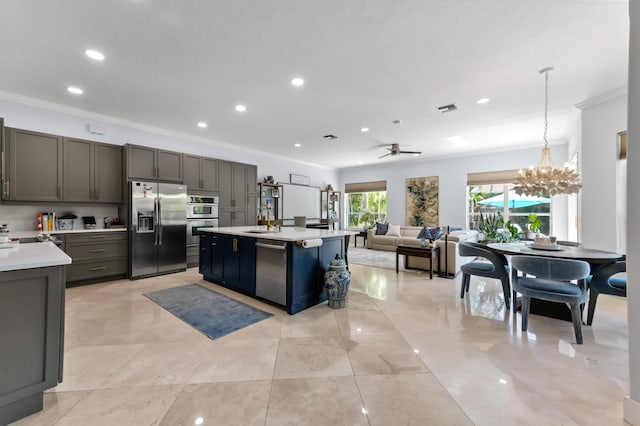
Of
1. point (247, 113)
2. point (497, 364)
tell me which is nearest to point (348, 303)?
point (497, 364)

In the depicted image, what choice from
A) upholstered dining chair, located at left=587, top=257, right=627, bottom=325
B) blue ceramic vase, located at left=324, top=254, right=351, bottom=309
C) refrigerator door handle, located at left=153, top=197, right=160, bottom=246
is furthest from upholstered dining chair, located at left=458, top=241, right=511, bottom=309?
refrigerator door handle, located at left=153, top=197, right=160, bottom=246

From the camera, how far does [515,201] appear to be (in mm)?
6785

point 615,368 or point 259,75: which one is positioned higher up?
point 259,75

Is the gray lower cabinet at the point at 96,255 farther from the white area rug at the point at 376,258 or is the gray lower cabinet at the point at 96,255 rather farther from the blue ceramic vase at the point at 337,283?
the white area rug at the point at 376,258

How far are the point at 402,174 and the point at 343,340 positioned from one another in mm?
7071

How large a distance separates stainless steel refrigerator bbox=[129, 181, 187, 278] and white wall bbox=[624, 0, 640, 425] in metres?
5.56

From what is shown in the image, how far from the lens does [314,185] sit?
8961 millimetres

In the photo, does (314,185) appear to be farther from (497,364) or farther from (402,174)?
(497,364)

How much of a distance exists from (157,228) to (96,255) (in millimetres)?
916

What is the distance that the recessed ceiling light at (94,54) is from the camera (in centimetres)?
262

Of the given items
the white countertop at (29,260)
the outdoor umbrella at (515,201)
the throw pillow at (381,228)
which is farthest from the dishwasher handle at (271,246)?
the outdoor umbrella at (515,201)

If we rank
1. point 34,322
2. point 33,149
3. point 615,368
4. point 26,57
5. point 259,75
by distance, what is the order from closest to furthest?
point 34,322, point 615,368, point 26,57, point 259,75, point 33,149

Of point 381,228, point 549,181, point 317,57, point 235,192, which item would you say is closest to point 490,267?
point 549,181

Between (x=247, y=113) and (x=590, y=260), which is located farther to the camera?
(x=247, y=113)
